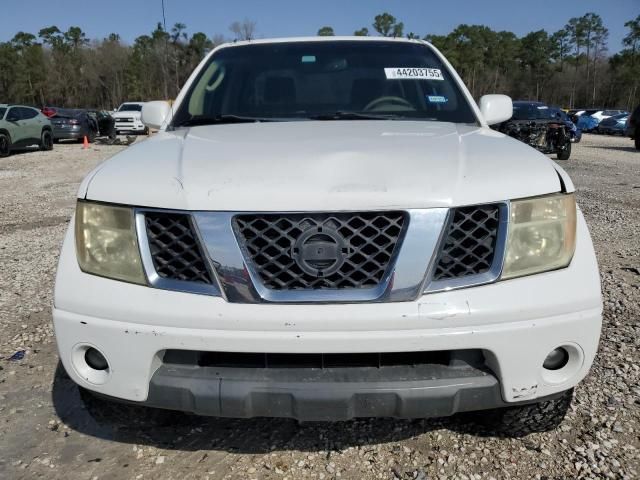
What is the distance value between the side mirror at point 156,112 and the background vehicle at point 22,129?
15.3m

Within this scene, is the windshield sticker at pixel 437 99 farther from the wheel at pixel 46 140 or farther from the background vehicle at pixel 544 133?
the wheel at pixel 46 140

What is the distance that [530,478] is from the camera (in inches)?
80.3

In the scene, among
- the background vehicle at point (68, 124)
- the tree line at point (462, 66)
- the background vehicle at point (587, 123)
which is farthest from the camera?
the tree line at point (462, 66)

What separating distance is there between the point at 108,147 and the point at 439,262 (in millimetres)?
20482

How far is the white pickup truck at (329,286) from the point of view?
1674 millimetres

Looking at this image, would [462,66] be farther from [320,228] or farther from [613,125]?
[320,228]

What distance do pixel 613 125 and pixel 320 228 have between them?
32.3 meters

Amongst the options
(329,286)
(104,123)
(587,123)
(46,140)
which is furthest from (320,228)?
(587,123)

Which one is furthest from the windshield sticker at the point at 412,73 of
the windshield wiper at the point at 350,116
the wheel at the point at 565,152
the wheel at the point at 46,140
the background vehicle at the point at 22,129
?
the wheel at the point at 46,140

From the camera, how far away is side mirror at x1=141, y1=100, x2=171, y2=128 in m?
2.96

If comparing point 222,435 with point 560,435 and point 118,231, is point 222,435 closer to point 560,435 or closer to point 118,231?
point 118,231

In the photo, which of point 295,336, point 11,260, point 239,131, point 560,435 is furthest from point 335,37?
point 11,260

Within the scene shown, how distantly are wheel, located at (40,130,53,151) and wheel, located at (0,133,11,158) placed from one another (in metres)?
1.81

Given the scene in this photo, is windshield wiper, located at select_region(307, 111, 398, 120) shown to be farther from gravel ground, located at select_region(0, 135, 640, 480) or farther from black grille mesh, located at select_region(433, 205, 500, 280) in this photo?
gravel ground, located at select_region(0, 135, 640, 480)
